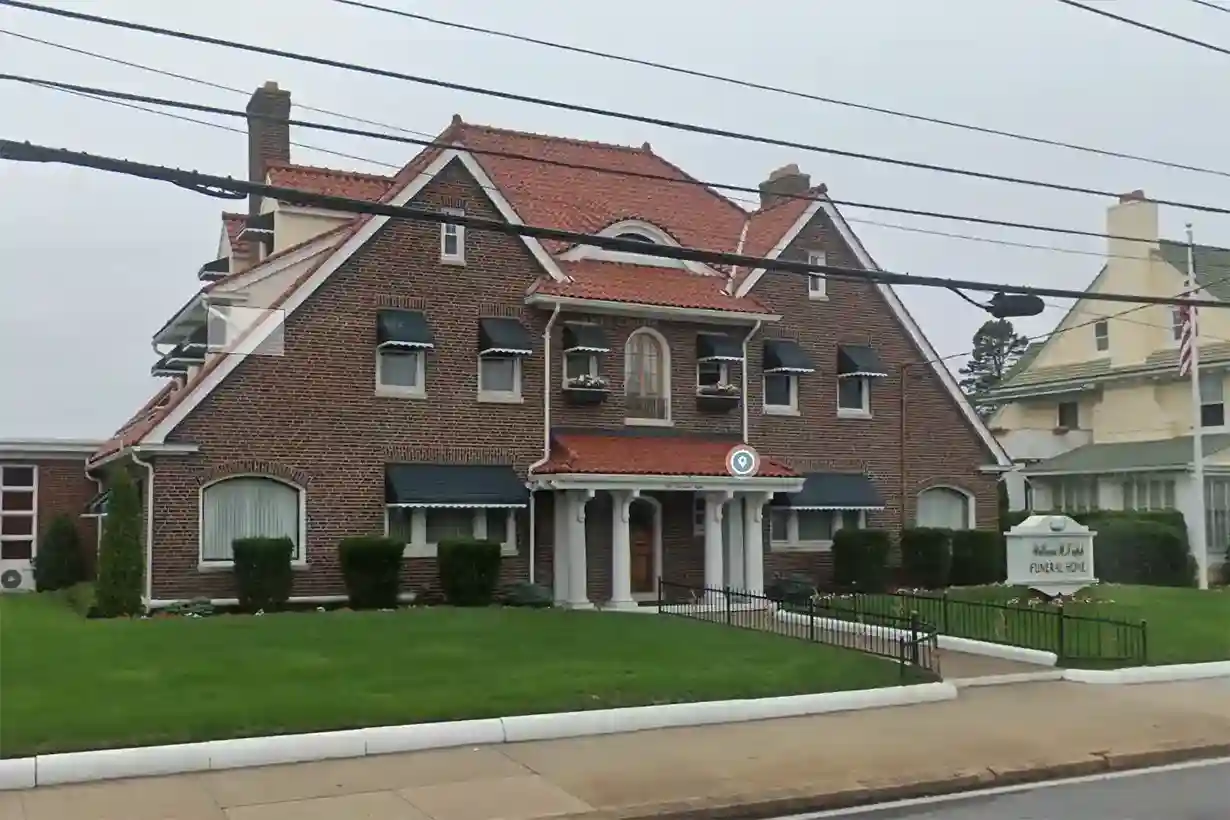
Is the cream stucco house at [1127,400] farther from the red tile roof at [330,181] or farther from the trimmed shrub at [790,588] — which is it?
the red tile roof at [330,181]

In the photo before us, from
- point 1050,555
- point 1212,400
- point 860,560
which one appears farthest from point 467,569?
point 1212,400

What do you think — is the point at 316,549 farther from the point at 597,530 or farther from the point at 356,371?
the point at 597,530

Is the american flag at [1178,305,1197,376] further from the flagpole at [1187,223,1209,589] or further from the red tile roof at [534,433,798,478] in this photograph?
the red tile roof at [534,433,798,478]

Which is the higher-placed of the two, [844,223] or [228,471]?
[844,223]

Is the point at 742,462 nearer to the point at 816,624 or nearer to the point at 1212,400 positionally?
the point at 816,624

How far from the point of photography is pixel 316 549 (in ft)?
77.7

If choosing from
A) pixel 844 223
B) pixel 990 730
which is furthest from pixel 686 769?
pixel 844 223

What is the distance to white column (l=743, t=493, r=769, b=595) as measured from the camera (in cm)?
2689

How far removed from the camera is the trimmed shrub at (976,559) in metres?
30.3

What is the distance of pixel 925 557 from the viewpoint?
96.9 feet

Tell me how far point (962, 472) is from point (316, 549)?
52.1 ft

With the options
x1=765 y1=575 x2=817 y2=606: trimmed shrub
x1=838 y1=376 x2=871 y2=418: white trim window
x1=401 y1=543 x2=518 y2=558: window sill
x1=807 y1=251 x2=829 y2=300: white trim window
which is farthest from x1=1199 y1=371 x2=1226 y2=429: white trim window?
x1=401 y1=543 x2=518 y2=558: window sill

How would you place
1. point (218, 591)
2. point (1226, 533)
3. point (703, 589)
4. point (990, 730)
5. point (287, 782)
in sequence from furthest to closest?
point (1226, 533) → point (703, 589) → point (218, 591) → point (990, 730) → point (287, 782)

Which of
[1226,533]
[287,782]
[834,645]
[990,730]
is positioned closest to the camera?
[287,782]
